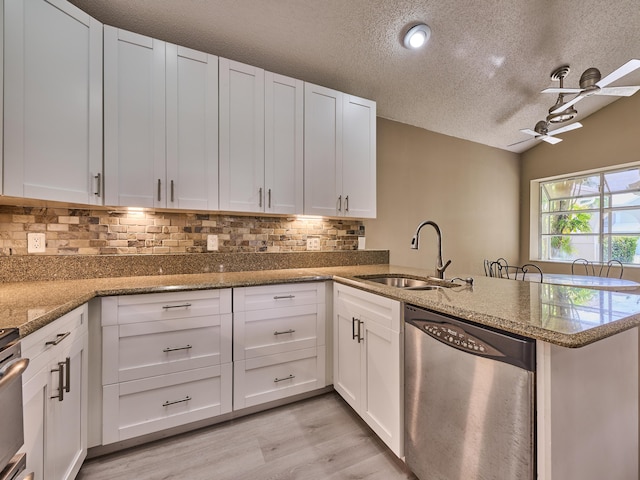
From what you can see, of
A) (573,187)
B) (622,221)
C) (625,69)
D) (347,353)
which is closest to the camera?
(347,353)

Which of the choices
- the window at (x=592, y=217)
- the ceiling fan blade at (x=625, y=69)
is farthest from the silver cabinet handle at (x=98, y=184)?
the window at (x=592, y=217)

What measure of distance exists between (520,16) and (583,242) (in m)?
3.77

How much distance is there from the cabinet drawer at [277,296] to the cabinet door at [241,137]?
63cm

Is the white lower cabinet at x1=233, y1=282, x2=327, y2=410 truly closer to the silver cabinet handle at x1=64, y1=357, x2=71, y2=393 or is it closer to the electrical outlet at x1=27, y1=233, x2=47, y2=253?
the silver cabinet handle at x1=64, y1=357, x2=71, y2=393

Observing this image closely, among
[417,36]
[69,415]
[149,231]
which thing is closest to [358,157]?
[417,36]

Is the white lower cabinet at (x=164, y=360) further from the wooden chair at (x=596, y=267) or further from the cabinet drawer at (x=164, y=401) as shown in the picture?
the wooden chair at (x=596, y=267)

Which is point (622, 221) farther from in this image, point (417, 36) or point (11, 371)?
point (11, 371)

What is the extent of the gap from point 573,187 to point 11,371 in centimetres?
628

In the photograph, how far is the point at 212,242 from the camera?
7.32 ft

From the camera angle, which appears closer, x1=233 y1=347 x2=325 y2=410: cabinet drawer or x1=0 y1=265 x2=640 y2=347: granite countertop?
x1=0 y1=265 x2=640 y2=347: granite countertop

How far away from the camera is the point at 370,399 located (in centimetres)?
162

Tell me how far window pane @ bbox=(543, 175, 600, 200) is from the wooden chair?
106 cm

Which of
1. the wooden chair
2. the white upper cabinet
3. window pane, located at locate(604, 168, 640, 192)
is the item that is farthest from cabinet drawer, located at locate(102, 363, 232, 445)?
window pane, located at locate(604, 168, 640, 192)

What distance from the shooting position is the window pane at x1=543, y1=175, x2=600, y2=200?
4270mm
